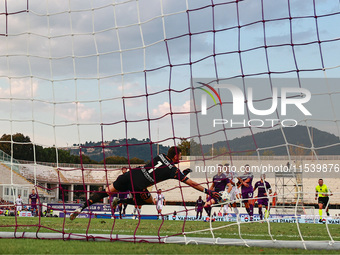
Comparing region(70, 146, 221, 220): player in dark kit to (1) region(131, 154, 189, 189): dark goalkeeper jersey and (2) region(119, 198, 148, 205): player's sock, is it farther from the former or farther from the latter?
(2) region(119, 198, 148, 205): player's sock

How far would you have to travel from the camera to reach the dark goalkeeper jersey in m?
7.87

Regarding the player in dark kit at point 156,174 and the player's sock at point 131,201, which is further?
the player's sock at point 131,201

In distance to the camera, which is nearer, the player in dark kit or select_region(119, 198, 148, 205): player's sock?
the player in dark kit

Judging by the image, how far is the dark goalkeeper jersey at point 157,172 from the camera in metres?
7.87

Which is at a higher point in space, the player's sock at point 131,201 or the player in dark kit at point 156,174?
the player in dark kit at point 156,174

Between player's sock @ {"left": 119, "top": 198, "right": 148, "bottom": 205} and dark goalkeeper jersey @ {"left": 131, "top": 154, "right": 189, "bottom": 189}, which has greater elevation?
dark goalkeeper jersey @ {"left": 131, "top": 154, "right": 189, "bottom": 189}

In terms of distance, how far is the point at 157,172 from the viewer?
8047 millimetres

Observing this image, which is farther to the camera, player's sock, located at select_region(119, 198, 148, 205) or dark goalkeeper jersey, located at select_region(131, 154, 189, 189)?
player's sock, located at select_region(119, 198, 148, 205)

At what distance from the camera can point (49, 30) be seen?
852 cm

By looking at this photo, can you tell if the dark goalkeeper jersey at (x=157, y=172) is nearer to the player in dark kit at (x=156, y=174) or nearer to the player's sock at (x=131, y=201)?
the player in dark kit at (x=156, y=174)

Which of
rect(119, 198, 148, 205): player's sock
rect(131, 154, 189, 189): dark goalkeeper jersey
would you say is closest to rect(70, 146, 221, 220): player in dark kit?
rect(131, 154, 189, 189): dark goalkeeper jersey

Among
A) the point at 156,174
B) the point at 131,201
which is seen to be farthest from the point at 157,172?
the point at 131,201

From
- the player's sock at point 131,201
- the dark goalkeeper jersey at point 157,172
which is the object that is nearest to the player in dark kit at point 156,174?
the dark goalkeeper jersey at point 157,172

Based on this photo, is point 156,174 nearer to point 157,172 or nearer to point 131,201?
point 157,172
